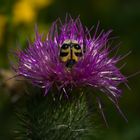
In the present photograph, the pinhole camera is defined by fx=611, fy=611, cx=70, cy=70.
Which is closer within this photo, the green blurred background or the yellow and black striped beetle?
the yellow and black striped beetle

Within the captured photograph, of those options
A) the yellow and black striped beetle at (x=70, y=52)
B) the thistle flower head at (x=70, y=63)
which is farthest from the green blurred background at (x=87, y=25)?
the yellow and black striped beetle at (x=70, y=52)

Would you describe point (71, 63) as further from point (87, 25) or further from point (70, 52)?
Result: point (87, 25)

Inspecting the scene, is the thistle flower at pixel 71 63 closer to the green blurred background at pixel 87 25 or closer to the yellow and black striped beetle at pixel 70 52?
the yellow and black striped beetle at pixel 70 52

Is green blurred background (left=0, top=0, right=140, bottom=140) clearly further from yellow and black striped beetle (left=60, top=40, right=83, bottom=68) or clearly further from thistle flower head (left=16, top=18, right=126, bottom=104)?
yellow and black striped beetle (left=60, top=40, right=83, bottom=68)

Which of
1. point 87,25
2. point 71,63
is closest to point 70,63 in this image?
point 71,63

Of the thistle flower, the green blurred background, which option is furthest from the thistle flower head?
the green blurred background

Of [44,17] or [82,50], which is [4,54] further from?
[82,50]
